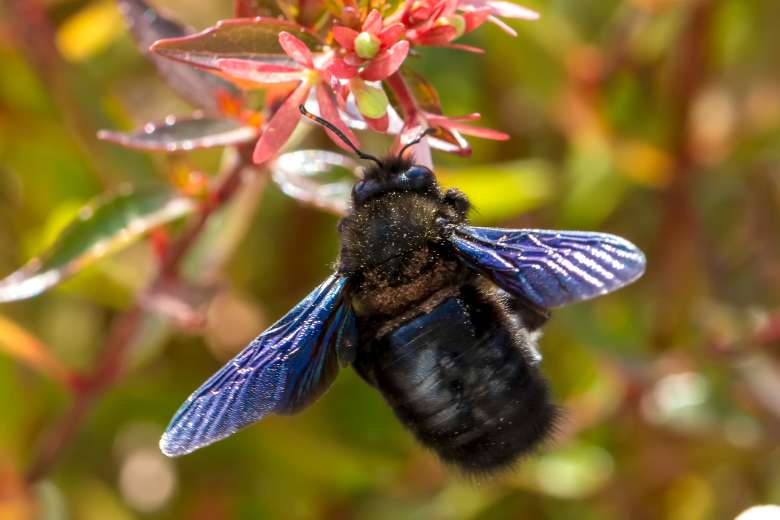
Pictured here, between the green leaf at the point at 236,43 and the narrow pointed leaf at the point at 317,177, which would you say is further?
the narrow pointed leaf at the point at 317,177

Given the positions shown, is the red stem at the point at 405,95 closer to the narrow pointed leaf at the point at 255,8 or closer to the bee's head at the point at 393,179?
the bee's head at the point at 393,179

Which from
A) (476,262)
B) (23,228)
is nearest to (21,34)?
(23,228)

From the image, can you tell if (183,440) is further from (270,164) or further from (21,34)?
(21,34)

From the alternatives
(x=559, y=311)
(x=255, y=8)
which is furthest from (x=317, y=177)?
(x=559, y=311)

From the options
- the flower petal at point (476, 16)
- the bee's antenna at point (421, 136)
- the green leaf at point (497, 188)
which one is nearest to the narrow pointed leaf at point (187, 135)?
the bee's antenna at point (421, 136)

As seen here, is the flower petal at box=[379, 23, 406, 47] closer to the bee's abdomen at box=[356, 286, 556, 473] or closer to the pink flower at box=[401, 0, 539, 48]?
the pink flower at box=[401, 0, 539, 48]

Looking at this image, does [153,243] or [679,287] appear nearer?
[153,243]
